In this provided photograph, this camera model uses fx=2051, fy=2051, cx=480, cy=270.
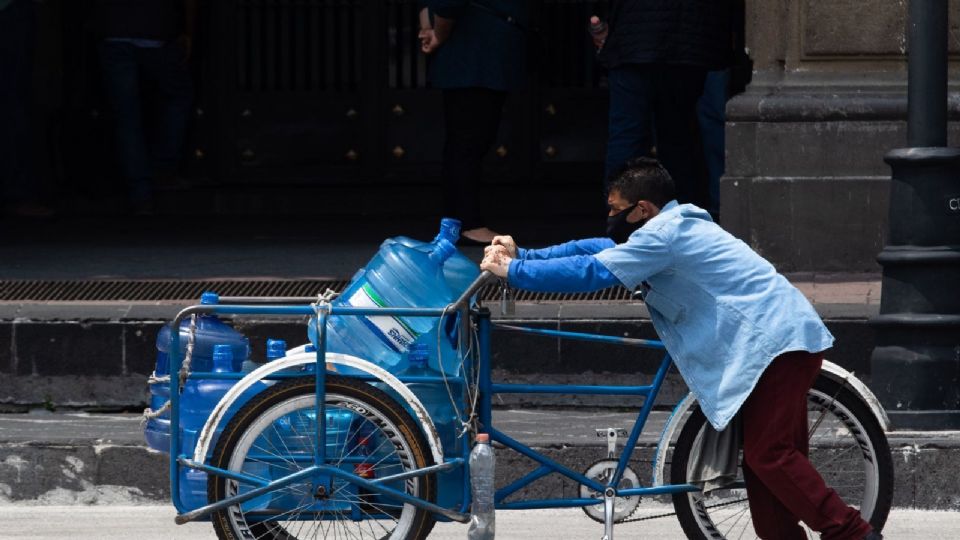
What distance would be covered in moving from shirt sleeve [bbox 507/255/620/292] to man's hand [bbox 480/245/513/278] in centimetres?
2

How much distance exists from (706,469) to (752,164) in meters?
4.24

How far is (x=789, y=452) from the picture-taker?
5668 mm

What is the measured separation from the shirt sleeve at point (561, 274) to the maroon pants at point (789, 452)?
528 mm

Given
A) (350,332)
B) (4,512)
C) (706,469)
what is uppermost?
(350,332)

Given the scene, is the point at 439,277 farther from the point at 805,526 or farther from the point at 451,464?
the point at 805,526

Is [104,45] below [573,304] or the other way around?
the other way around

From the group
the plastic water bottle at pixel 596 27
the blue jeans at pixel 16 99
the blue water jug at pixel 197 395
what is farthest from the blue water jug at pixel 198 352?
the blue jeans at pixel 16 99

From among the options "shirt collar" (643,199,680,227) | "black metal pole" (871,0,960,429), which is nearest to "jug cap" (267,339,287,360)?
"shirt collar" (643,199,680,227)

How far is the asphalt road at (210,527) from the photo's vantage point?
6809 mm

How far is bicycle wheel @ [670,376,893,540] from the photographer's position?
5.95 metres

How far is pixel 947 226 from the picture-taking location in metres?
7.77

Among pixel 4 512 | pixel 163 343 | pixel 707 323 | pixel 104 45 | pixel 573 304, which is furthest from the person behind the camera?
pixel 104 45

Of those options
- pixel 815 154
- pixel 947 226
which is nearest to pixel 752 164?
pixel 815 154

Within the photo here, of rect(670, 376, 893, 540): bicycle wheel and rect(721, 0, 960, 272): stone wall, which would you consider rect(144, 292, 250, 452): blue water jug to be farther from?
rect(721, 0, 960, 272): stone wall
